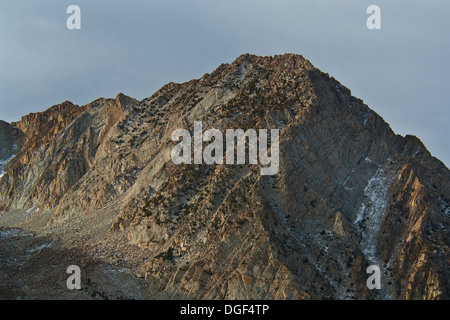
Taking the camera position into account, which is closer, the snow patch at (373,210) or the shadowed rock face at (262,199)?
the shadowed rock face at (262,199)

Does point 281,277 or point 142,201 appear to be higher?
point 142,201

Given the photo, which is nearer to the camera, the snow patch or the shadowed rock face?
the shadowed rock face

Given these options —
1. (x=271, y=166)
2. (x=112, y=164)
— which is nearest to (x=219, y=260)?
(x=271, y=166)

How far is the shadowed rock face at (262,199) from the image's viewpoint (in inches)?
3570

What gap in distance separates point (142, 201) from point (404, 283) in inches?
1423

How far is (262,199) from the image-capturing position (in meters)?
95.8

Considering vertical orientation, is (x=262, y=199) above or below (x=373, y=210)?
above

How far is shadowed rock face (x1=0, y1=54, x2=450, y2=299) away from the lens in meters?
90.7

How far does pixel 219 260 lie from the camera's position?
91.9 metres

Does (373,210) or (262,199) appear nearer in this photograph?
(262,199)

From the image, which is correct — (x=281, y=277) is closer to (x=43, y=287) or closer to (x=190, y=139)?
(x=43, y=287)
